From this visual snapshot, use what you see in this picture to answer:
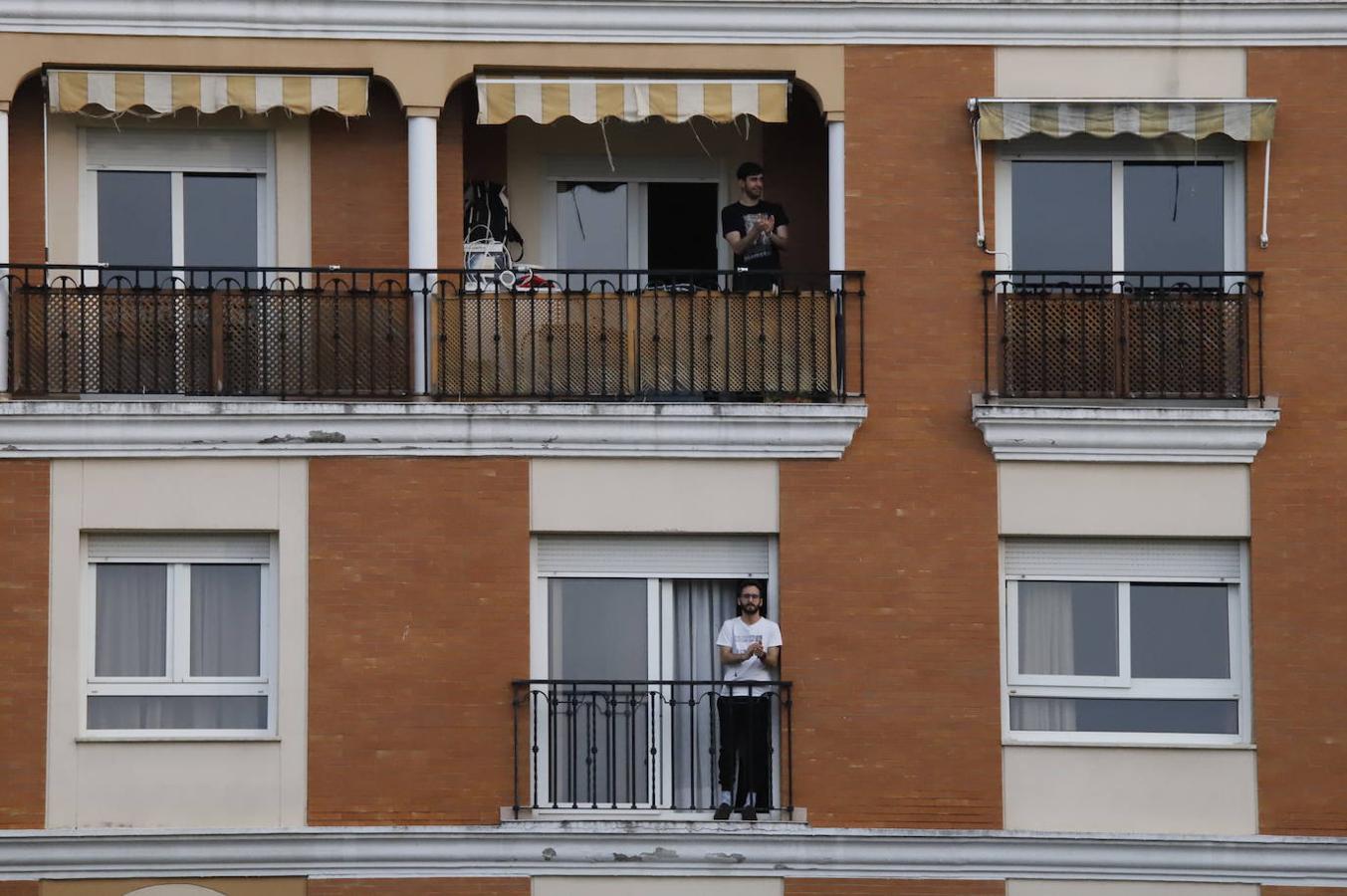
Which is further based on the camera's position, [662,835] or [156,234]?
[156,234]

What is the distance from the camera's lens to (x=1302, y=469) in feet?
59.5

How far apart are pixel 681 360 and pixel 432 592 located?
105 inches

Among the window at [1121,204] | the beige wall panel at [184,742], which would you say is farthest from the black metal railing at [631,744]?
the window at [1121,204]

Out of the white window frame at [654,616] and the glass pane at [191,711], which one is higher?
the white window frame at [654,616]

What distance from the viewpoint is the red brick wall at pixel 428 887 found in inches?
697

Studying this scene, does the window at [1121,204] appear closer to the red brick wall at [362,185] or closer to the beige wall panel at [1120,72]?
the beige wall panel at [1120,72]

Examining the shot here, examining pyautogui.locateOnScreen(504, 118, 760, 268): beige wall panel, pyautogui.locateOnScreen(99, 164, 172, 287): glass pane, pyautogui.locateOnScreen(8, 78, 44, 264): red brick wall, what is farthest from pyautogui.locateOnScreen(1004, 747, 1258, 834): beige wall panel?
pyautogui.locateOnScreen(8, 78, 44, 264): red brick wall

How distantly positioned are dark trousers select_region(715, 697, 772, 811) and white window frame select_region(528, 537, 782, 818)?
0.35 feet

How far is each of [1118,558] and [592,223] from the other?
516 cm

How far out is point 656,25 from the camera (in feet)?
60.4

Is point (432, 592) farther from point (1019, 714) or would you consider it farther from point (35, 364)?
point (1019, 714)

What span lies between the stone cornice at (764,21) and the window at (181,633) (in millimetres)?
4099

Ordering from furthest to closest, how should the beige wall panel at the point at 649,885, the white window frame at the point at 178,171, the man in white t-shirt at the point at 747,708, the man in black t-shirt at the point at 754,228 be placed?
the white window frame at the point at 178,171 < the man in black t-shirt at the point at 754,228 < the man in white t-shirt at the point at 747,708 < the beige wall panel at the point at 649,885

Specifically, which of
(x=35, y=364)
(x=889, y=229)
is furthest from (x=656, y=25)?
(x=35, y=364)
